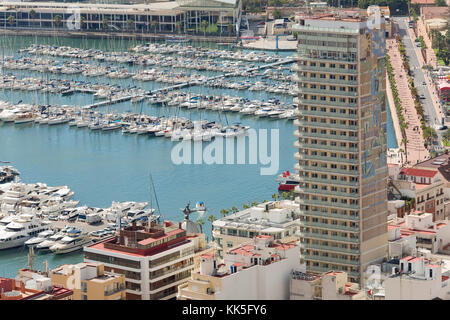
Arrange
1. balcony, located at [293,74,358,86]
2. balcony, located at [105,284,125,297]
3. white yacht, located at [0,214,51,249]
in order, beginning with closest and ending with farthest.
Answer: balcony, located at [105,284,125,297] < balcony, located at [293,74,358,86] < white yacht, located at [0,214,51,249]

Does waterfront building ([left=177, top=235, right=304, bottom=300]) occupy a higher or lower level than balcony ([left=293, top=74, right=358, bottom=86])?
lower

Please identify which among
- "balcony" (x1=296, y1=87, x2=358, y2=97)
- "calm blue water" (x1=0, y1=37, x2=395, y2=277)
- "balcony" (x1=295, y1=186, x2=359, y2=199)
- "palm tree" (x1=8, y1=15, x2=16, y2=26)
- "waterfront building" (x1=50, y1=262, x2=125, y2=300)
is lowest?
"calm blue water" (x1=0, y1=37, x2=395, y2=277)

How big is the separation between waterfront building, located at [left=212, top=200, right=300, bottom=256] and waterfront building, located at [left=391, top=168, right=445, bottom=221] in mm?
10376

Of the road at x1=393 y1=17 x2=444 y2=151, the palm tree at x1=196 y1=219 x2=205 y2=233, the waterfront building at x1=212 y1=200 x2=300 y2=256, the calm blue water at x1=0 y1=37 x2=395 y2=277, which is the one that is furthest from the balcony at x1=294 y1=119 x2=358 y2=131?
the road at x1=393 y1=17 x2=444 y2=151

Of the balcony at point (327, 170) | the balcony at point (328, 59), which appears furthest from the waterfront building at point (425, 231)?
the balcony at point (328, 59)

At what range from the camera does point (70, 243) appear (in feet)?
263

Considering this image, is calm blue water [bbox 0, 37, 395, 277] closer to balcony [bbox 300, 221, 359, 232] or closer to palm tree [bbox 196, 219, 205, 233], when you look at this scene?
palm tree [bbox 196, 219, 205, 233]

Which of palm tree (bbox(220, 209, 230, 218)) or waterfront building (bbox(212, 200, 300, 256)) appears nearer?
waterfront building (bbox(212, 200, 300, 256))

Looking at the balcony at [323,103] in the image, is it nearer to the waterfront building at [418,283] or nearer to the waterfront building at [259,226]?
the waterfront building at [259,226]

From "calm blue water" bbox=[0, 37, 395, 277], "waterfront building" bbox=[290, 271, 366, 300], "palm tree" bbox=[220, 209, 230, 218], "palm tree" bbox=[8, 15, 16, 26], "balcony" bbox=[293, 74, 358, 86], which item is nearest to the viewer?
"waterfront building" bbox=[290, 271, 366, 300]

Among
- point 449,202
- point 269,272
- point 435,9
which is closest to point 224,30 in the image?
point 435,9

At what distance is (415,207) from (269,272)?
21.3m

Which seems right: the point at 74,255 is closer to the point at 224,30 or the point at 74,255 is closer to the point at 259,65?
the point at 259,65

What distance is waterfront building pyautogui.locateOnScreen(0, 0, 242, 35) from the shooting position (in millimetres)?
153625
